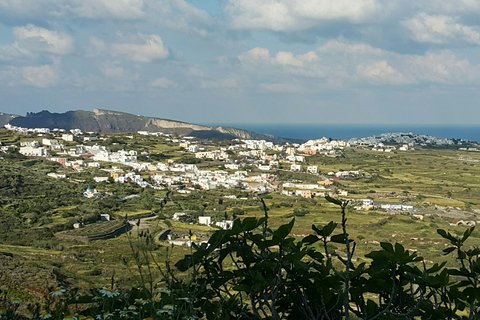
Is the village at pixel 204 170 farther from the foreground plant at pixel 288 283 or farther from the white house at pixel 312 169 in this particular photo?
the foreground plant at pixel 288 283

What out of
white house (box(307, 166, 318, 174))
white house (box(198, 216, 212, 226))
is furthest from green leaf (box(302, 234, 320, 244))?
white house (box(307, 166, 318, 174))

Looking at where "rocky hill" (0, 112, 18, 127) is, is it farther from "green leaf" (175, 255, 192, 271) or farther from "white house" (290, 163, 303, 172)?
"green leaf" (175, 255, 192, 271)

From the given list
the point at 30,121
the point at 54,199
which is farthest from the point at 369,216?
the point at 30,121

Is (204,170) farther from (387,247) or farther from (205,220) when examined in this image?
(387,247)

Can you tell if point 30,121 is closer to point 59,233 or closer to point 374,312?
point 59,233

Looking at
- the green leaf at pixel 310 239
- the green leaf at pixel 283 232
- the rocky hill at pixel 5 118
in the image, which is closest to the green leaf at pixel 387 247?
the green leaf at pixel 310 239

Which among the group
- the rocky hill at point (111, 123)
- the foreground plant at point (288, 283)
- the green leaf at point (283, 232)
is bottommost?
the rocky hill at point (111, 123)

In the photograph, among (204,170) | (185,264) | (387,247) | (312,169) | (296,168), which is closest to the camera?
(387,247)

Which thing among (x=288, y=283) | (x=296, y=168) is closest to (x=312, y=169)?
(x=296, y=168)
